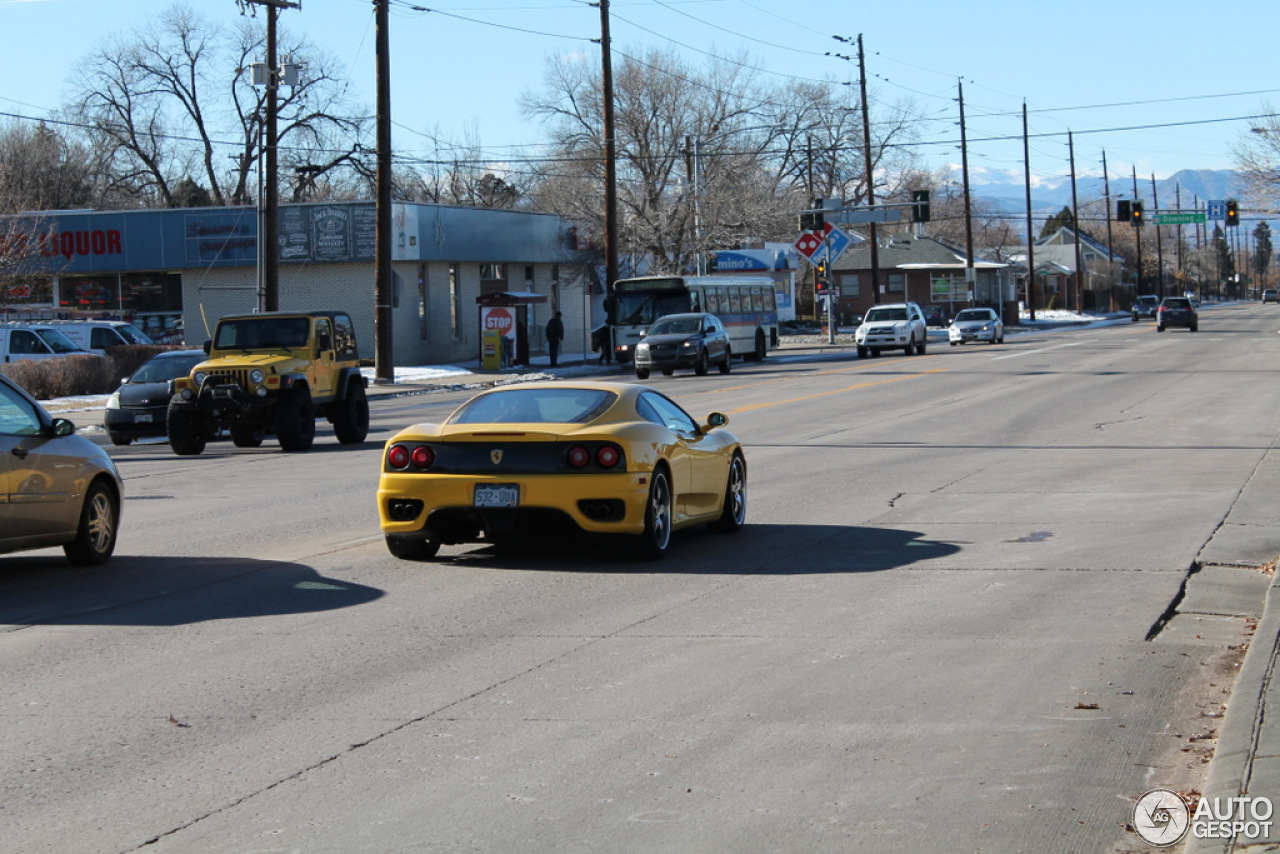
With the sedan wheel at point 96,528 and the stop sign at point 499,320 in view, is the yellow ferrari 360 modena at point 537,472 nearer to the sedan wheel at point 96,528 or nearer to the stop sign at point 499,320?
the sedan wheel at point 96,528

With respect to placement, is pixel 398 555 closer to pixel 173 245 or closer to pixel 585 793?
pixel 585 793

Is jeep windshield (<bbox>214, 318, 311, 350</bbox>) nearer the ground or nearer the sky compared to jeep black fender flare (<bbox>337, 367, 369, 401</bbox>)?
nearer the sky

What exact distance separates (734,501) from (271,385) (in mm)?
10776

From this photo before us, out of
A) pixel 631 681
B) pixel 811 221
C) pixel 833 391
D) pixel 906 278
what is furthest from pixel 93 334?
pixel 906 278

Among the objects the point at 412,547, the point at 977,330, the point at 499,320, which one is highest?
the point at 499,320

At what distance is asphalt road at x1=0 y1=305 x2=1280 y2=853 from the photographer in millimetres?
5285

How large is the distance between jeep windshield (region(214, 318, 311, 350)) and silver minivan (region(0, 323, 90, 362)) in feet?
45.5

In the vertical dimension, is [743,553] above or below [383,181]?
below

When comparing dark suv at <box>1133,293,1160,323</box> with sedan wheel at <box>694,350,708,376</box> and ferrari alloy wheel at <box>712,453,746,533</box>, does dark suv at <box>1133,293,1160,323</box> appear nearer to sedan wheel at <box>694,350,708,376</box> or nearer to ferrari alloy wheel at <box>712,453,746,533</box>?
sedan wheel at <box>694,350,708,376</box>

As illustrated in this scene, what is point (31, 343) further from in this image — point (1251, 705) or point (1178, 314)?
point (1178, 314)

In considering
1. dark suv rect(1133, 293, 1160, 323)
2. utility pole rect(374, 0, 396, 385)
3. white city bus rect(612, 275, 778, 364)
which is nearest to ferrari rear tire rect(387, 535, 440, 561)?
utility pole rect(374, 0, 396, 385)

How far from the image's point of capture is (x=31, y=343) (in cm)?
3453

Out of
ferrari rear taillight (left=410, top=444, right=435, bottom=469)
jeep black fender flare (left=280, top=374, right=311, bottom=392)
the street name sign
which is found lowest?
ferrari rear taillight (left=410, top=444, right=435, bottom=469)

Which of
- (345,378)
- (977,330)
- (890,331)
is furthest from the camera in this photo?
(977,330)
